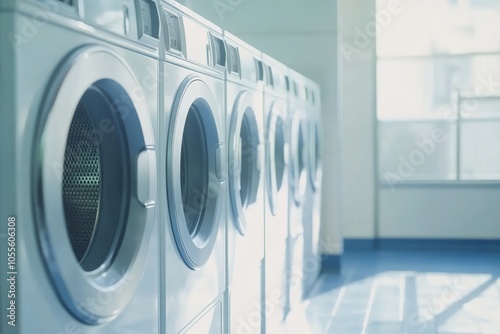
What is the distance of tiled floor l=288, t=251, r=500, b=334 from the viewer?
3.31 m

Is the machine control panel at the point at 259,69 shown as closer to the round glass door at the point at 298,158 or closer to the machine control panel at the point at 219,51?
the machine control panel at the point at 219,51

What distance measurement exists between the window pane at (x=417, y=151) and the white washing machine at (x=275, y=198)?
2436 millimetres

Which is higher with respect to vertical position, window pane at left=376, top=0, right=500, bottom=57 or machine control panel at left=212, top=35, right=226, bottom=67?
window pane at left=376, top=0, right=500, bottom=57

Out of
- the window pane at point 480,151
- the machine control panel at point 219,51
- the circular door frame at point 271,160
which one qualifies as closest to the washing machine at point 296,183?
the circular door frame at point 271,160

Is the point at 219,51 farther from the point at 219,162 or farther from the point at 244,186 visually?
the point at 244,186

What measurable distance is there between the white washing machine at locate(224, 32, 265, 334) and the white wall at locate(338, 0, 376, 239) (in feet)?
9.49

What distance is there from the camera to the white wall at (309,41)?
4719 millimetres

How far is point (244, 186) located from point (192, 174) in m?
0.61

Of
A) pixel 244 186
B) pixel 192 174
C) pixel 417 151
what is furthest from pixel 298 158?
pixel 417 151

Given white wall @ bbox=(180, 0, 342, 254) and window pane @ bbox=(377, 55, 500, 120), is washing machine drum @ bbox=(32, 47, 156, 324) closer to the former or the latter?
white wall @ bbox=(180, 0, 342, 254)

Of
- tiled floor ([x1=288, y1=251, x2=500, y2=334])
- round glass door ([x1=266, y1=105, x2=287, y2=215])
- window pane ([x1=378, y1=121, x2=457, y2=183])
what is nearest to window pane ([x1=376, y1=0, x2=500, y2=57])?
window pane ([x1=378, y1=121, x2=457, y2=183])

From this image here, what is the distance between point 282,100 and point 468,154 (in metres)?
2.80

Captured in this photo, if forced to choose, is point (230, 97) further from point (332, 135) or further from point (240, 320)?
→ point (332, 135)

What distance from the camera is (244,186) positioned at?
2.67 m
